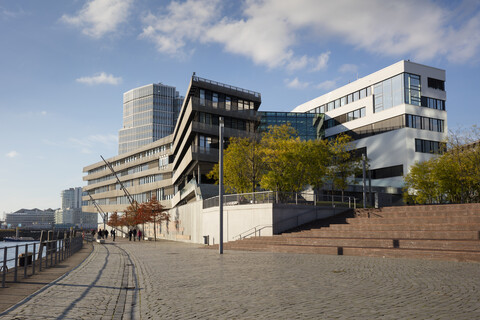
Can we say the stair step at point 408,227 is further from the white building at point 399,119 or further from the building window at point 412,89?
the building window at point 412,89

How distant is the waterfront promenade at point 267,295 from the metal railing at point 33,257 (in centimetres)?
118

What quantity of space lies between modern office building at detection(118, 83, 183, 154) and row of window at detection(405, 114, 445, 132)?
129m

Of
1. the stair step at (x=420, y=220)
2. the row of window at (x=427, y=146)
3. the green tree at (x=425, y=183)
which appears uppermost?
the row of window at (x=427, y=146)

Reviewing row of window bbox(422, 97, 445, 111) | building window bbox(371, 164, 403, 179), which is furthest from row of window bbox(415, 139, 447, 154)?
row of window bbox(422, 97, 445, 111)

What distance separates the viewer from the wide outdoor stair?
56.8ft

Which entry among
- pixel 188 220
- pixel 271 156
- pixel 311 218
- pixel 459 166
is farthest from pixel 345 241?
pixel 188 220

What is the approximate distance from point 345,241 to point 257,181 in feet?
64.2

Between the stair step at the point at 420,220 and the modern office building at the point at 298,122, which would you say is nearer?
the stair step at the point at 420,220

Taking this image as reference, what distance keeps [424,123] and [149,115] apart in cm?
13510

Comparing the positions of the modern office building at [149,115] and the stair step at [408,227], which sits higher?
the modern office building at [149,115]

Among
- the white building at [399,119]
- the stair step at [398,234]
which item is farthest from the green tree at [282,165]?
the white building at [399,119]

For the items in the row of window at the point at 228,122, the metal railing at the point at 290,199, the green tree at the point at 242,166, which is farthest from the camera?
the row of window at the point at 228,122

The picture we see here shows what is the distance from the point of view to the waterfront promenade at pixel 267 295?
723 cm

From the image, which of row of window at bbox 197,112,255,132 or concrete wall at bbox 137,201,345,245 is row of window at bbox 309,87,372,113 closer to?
row of window at bbox 197,112,255,132
